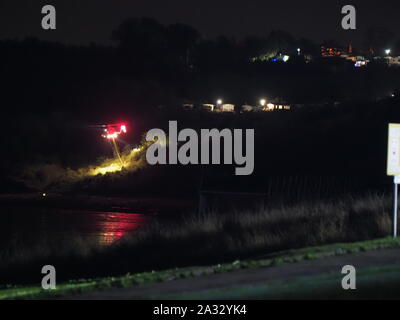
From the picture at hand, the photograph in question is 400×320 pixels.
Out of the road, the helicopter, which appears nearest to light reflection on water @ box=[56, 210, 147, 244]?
the road

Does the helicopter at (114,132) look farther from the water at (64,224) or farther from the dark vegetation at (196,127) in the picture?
the water at (64,224)

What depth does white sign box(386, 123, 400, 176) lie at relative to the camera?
1571 centimetres

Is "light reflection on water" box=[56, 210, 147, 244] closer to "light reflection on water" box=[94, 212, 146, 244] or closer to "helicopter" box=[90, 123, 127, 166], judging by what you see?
"light reflection on water" box=[94, 212, 146, 244]

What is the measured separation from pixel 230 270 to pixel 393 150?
4.73m

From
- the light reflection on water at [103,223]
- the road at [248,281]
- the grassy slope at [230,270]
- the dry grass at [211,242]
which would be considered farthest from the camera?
the light reflection on water at [103,223]

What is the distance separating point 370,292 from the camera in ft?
38.7

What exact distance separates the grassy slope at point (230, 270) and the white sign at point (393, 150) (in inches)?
62.3

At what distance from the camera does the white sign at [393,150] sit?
15707mm

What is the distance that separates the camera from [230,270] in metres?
13.7

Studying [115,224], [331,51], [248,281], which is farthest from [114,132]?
[331,51]

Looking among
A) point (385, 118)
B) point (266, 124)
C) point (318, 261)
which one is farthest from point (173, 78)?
point (318, 261)

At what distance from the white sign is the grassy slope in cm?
158

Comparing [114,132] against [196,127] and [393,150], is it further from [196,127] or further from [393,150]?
[393,150]

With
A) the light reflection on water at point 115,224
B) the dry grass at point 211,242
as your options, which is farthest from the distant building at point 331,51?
the dry grass at point 211,242
